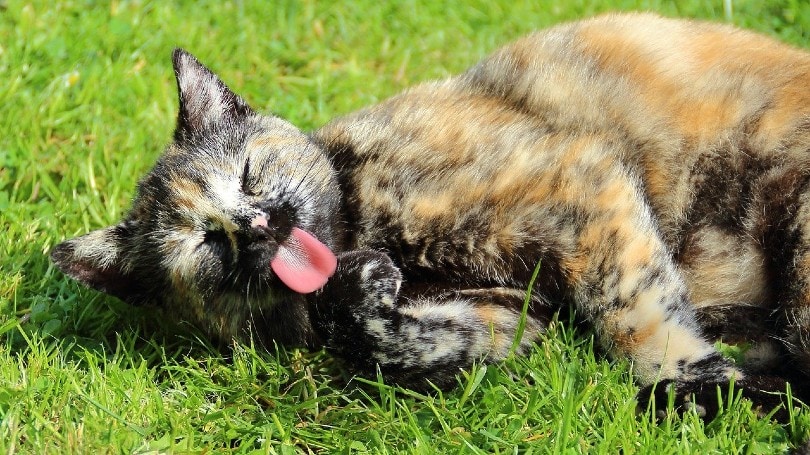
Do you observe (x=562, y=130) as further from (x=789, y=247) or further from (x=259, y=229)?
(x=259, y=229)

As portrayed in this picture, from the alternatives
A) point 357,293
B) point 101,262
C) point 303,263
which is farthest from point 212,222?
point 357,293

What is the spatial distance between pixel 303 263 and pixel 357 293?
26 cm

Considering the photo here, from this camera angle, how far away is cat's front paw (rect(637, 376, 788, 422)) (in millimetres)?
2971

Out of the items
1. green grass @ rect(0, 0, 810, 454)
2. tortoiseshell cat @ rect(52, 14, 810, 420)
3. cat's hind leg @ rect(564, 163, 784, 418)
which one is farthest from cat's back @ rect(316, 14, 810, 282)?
green grass @ rect(0, 0, 810, 454)

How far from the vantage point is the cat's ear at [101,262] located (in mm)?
3500

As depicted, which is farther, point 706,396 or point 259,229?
point 259,229

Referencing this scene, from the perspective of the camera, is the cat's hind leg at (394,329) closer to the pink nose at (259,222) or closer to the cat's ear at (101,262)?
the pink nose at (259,222)

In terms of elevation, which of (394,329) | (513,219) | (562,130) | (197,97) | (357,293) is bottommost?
(394,329)

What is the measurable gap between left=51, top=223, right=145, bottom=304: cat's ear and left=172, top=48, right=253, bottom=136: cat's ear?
540 mm

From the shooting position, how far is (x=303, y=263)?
10.8 ft

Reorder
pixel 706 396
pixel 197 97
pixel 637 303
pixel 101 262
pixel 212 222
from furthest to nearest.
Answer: pixel 197 97, pixel 101 262, pixel 212 222, pixel 637 303, pixel 706 396

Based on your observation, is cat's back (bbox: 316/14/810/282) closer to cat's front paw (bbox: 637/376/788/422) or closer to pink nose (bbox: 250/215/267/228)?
pink nose (bbox: 250/215/267/228)

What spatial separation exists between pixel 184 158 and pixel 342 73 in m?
2.23

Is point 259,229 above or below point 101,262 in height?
above
